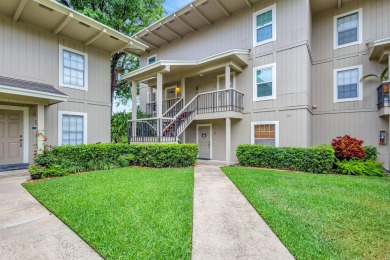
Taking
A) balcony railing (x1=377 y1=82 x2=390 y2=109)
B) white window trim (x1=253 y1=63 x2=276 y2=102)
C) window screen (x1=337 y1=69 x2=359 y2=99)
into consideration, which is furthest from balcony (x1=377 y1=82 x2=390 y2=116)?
white window trim (x1=253 y1=63 x2=276 y2=102)

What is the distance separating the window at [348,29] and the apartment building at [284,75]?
41 millimetres

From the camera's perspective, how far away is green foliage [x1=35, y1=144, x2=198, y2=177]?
25.3 ft

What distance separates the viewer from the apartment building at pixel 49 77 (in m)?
7.50

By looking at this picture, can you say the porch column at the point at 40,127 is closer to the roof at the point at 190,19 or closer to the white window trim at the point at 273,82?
the roof at the point at 190,19

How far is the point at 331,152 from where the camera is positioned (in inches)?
305

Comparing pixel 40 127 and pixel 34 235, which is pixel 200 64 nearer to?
pixel 40 127

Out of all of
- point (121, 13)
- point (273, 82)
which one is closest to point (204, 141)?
point (273, 82)

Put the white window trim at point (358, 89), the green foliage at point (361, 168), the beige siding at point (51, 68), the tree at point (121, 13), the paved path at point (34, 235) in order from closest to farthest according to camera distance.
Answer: the paved path at point (34, 235) < the green foliage at point (361, 168) < the beige siding at point (51, 68) < the white window trim at point (358, 89) < the tree at point (121, 13)

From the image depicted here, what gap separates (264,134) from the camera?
10062mm

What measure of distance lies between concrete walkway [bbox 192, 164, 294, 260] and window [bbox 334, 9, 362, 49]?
9.99 meters

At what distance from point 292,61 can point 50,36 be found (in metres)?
10.7

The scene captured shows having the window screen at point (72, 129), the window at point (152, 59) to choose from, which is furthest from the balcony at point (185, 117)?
the window at point (152, 59)

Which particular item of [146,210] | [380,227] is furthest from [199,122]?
[380,227]

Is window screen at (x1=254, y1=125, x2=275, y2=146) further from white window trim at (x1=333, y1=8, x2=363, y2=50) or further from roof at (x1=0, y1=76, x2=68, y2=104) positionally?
roof at (x1=0, y1=76, x2=68, y2=104)
